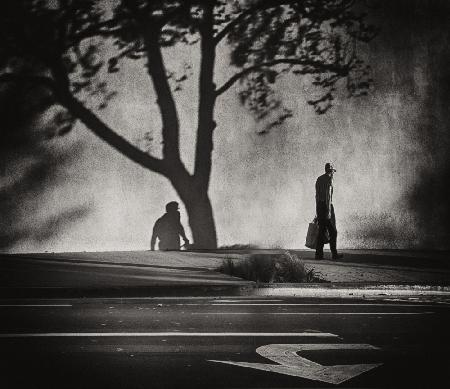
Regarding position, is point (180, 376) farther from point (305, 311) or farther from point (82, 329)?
point (305, 311)

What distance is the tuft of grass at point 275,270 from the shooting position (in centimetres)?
1336

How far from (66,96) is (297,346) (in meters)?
11.8

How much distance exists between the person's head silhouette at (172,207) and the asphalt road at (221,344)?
24.6 ft

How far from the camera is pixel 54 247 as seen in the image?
1820 cm

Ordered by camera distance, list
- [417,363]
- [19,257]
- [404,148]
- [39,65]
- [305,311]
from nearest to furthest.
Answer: [417,363]
[305,311]
[19,257]
[39,65]
[404,148]

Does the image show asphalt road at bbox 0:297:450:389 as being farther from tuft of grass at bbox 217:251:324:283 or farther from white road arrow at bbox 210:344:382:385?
tuft of grass at bbox 217:251:324:283

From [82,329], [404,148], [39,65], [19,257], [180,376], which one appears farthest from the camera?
[404,148]

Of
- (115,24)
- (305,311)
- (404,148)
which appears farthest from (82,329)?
(404,148)

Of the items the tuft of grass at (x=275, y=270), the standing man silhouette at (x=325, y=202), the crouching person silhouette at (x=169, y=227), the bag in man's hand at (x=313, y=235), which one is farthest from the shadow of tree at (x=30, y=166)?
the tuft of grass at (x=275, y=270)

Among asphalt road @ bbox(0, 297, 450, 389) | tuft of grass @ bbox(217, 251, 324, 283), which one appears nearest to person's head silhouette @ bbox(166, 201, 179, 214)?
tuft of grass @ bbox(217, 251, 324, 283)

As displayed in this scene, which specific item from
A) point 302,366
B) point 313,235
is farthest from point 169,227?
point 302,366

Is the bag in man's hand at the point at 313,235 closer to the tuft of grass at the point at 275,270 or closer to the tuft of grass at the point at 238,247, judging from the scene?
the tuft of grass at the point at 238,247

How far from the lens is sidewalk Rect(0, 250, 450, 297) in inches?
494

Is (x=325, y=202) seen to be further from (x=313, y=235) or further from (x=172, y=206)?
(x=172, y=206)
